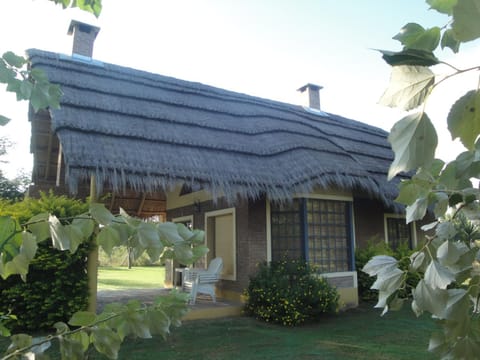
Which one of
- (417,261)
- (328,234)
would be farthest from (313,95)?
(417,261)

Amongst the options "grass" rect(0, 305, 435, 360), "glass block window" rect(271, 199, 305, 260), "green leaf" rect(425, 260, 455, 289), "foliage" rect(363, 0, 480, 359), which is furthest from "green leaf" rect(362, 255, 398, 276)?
"glass block window" rect(271, 199, 305, 260)

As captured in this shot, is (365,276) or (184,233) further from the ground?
(184,233)

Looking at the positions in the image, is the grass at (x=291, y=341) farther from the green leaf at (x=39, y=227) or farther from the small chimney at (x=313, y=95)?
the small chimney at (x=313, y=95)

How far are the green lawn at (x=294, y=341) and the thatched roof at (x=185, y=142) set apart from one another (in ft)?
8.56

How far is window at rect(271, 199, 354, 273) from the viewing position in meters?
8.77

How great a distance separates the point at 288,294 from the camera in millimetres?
7508

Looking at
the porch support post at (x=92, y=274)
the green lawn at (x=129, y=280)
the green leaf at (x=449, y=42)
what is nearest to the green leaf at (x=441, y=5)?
the green leaf at (x=449, y=42)

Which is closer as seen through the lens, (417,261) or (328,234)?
(417,261)

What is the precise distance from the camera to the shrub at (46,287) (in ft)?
19.4

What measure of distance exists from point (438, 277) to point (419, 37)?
453 mm

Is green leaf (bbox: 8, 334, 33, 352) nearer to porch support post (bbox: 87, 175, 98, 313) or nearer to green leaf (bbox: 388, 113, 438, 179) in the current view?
green leaf (bbox: 388, 113, 438, 179)

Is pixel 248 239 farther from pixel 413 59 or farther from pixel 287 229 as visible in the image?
pixel 413 59

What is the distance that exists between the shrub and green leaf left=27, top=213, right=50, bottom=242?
5518 millimetres

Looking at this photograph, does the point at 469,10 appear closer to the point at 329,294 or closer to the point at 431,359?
the point at 431,359
